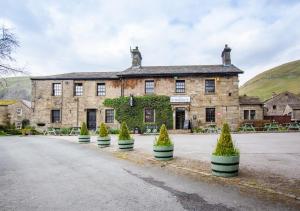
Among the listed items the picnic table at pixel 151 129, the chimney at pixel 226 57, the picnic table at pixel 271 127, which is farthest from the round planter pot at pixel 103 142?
the chimney at pixel 226 57

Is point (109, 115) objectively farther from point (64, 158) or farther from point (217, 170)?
point (217, 170)

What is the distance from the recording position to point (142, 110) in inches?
1018

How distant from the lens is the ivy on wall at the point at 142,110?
25656mm

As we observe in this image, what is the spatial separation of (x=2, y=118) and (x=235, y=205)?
148ft

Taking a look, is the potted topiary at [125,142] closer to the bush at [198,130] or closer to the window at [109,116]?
the bush at [198,130]

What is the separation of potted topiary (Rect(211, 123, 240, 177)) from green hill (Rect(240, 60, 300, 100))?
10620cm

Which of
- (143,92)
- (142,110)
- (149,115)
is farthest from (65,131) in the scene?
(143,92)

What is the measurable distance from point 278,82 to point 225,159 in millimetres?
133243

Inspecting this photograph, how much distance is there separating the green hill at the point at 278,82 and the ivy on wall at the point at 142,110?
89.6 meters

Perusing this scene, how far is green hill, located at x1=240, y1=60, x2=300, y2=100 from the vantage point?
109713mm

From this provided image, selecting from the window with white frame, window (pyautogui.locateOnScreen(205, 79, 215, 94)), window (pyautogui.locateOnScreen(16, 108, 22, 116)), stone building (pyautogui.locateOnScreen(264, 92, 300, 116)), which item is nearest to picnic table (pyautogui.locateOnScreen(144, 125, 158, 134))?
the window with white frame

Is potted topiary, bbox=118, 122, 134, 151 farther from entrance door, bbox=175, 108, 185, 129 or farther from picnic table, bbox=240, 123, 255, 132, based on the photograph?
picnic table, bbox=240, 123, 255, 132

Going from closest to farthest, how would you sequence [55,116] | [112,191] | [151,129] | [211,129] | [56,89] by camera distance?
[112,191] < [211,129] < [151,129] < [55,116] < [56,89]

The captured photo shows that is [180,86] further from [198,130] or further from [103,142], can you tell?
[103,142]
